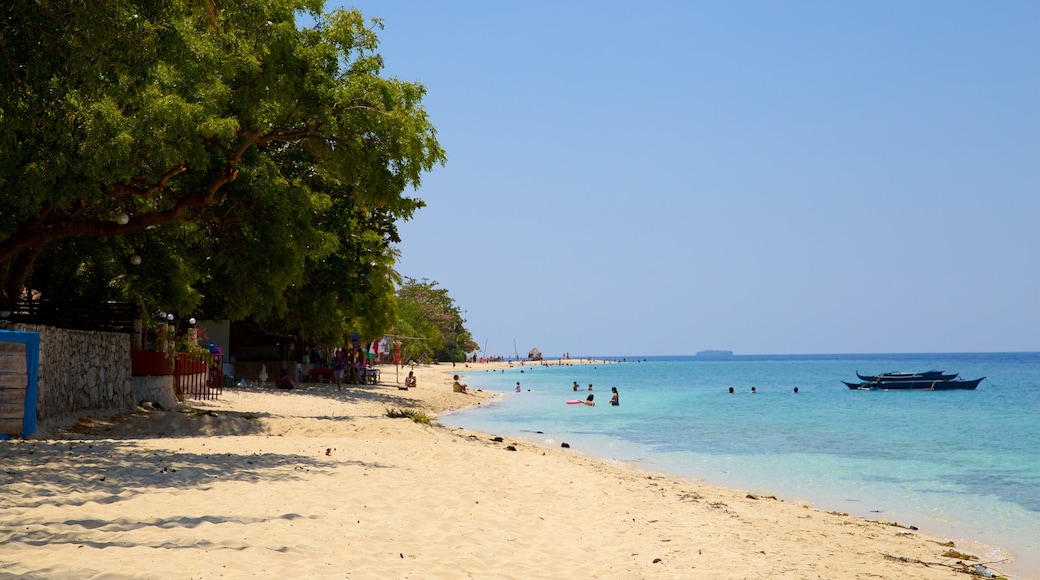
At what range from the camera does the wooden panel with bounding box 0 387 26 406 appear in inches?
488

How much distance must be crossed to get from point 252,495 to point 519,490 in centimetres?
398

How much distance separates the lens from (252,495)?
9.64 m

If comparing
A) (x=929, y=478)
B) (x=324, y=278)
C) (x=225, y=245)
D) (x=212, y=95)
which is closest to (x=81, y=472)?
(x=212, y=95)

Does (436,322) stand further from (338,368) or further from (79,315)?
(79,315)

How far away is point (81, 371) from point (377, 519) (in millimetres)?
10395

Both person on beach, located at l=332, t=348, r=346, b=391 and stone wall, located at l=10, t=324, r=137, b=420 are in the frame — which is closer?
stone wall, located at l=10, t=324, r=137, b=420

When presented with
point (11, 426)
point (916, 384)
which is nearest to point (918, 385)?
point (916, 384)

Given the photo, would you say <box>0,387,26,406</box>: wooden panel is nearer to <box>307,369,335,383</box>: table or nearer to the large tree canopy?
the large tree canopy

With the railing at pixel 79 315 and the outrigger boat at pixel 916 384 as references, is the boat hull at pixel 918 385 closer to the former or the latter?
the outrigger boat at pixel 916 384

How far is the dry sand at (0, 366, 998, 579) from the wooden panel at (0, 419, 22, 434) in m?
0.37

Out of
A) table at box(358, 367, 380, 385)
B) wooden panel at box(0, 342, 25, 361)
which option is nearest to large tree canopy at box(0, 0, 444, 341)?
wooden panel at box(0, 342, 25, 361)

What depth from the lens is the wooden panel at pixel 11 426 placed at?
12.5m

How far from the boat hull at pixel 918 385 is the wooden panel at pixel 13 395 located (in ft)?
208

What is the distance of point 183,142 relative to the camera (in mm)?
14609
